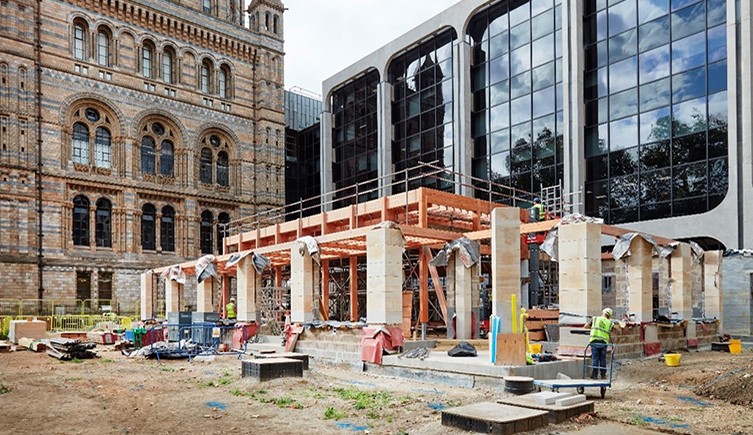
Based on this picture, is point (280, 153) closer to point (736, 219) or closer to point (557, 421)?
point (736, 219)

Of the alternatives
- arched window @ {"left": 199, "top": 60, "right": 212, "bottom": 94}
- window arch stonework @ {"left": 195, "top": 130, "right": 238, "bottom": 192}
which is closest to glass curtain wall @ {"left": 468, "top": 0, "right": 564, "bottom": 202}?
window arch stonework @ {"left": 195, "top": 130, "right": 238, "bottom": 192}

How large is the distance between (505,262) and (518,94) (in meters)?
21.8

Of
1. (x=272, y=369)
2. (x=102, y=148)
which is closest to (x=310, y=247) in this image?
(x=272, y=369)

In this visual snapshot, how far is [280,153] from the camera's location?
4928 cm

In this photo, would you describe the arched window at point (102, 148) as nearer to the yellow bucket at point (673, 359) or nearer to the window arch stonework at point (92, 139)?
the window arch stonework at point (92, 139)

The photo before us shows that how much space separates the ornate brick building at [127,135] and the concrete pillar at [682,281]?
31.5m

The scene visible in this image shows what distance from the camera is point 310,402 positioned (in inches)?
504

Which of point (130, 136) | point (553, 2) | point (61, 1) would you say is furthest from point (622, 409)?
point (61, 1)

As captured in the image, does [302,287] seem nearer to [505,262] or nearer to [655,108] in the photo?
[505,262]

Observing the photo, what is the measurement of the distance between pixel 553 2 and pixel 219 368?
1012 inches

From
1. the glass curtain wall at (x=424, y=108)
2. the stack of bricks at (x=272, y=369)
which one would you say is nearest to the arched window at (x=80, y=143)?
the glass curtain wall at (x=424, y=108)

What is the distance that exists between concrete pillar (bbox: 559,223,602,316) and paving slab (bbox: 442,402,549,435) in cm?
674

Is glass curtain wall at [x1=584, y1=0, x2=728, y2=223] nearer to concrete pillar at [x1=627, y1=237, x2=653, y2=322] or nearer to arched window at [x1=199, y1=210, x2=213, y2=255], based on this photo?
concrete pillar at [x1=627, y1=237, x2=653, y2=322]

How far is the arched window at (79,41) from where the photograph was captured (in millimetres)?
39625
